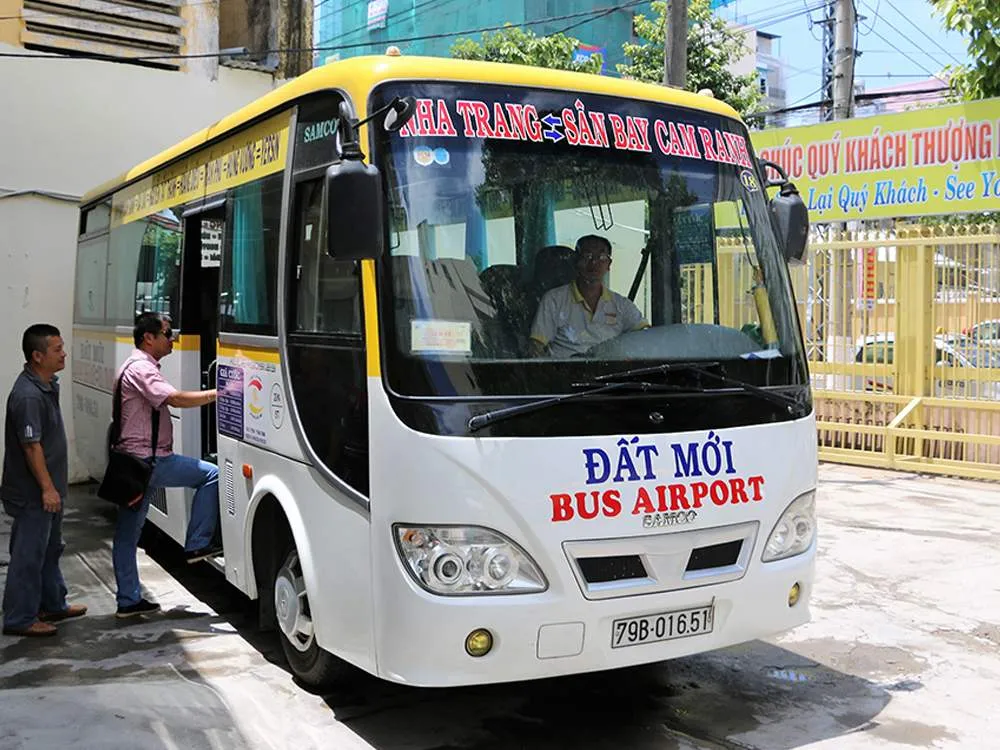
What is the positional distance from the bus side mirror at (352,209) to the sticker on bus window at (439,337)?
13.7 inches

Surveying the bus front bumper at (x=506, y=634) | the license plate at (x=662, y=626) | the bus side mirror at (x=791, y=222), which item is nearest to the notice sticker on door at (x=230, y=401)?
the bus front bumper at (x=506, y=634)

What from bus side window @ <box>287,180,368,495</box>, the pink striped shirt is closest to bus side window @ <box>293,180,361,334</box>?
bus side window @ <box>287,180,368,495</box>

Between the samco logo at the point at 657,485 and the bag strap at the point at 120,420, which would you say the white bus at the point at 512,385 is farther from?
the bag strap at the point at 120,420

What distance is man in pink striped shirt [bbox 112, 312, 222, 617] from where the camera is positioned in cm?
624

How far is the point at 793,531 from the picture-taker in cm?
469

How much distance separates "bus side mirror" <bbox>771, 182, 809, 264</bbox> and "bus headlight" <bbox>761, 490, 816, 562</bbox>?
1195mm

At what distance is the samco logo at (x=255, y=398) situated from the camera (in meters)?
5.32

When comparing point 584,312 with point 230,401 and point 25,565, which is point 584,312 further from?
point 25,565

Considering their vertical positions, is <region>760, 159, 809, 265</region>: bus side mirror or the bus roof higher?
the bus roof

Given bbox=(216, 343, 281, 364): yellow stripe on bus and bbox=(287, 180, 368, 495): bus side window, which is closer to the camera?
bbox=(287, 180, 368, 495): bus side window

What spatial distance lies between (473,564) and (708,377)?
4.10 feet

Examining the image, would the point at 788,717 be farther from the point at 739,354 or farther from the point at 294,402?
the point at 294,402

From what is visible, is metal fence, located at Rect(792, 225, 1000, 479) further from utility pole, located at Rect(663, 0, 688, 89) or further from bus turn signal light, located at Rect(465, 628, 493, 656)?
bus turn signal light, located at Rect(465, 628, 493, 656)

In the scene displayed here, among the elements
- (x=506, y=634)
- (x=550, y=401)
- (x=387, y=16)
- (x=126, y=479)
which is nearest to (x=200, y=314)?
(x=126, y=479)
